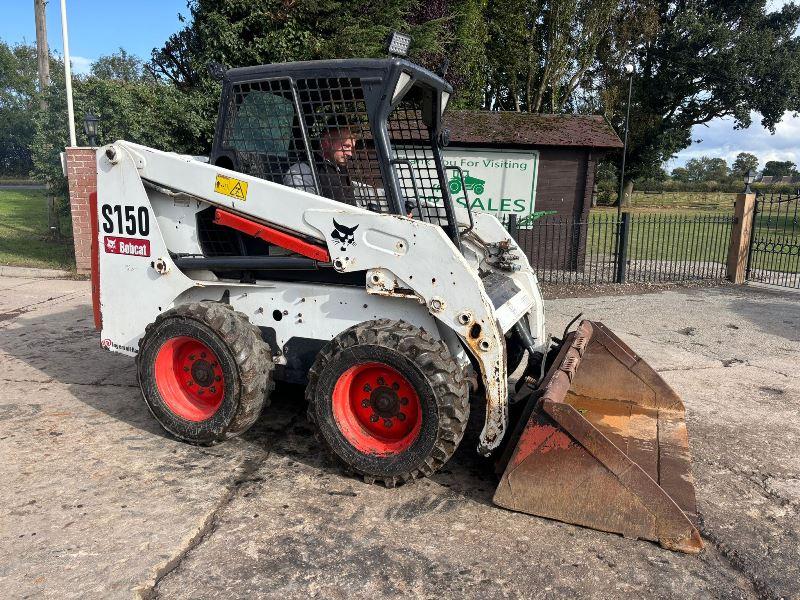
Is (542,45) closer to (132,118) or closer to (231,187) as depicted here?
(132,118)

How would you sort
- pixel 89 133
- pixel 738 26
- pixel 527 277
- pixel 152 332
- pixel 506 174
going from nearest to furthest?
pixel 152 332 → pixel 527 277 → pixel 89 133 → pixel 506 174 → pixel 738 26

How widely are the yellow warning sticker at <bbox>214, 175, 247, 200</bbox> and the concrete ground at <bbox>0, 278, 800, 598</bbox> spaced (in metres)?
1.66

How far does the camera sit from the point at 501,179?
37.1 feet

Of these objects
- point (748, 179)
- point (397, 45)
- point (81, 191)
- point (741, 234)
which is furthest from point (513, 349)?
point (81, 191)

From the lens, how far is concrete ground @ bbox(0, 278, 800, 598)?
9.09ft

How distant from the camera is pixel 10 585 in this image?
266 cm

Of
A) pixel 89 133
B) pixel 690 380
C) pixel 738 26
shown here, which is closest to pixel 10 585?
pixel 690 380

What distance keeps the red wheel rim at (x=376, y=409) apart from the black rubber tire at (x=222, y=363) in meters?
0.57

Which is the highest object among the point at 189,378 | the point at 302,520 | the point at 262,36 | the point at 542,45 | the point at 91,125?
the point at 542,45

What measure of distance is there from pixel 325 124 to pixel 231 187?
2.31ft

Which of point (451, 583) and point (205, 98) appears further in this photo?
point (205, 98)

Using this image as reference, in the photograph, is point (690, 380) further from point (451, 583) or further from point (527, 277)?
point (451, 583)

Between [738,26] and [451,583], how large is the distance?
3515cm

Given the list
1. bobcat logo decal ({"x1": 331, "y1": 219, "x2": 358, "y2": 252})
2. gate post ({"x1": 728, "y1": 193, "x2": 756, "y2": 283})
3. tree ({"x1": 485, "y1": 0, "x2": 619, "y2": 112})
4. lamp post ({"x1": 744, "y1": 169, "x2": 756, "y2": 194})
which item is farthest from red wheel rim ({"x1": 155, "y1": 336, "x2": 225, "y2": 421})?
tree ({"x1": 485, "y1": 0, "x2": 619, "y2": 112})
